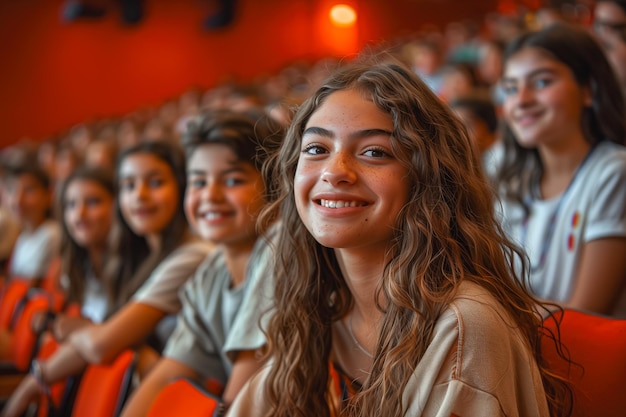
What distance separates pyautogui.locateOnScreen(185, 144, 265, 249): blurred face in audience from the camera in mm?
1824

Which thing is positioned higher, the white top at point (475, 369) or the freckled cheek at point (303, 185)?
the freckled cheek at point (303, 185)

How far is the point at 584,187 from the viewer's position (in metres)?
1.87

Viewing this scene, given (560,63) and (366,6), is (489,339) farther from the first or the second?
(366,6)

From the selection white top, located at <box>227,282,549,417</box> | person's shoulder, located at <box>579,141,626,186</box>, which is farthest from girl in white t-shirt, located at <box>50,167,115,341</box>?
white top, located at <box>227,282,549,417</box>

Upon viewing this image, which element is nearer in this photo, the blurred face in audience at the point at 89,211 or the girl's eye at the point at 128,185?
the girl's eye at the point at 128,185

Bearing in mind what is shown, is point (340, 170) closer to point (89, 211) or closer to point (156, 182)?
point (156, 182)

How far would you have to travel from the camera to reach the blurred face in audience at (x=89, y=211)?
8.90ft

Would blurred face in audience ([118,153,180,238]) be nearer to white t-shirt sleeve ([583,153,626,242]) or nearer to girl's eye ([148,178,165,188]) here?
girl's eye ([148,178,165,188])

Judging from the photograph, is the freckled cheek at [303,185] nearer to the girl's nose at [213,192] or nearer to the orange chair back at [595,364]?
the orange chair back at [595,364]

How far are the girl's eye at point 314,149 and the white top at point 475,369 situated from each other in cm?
34

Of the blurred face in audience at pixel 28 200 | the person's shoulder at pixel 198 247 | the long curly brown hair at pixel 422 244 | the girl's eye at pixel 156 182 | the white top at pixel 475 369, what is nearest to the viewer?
the white top at pixel 475 369

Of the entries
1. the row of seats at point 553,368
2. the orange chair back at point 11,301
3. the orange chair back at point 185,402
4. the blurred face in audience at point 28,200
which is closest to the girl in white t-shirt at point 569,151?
the row of seats at point 553,368

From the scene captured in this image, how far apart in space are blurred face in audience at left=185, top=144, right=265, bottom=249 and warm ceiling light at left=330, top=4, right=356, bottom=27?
1162 cm

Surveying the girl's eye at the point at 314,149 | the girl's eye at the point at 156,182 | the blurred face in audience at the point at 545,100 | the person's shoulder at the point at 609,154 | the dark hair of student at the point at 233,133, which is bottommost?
the girl's eye at the point at 156,182
